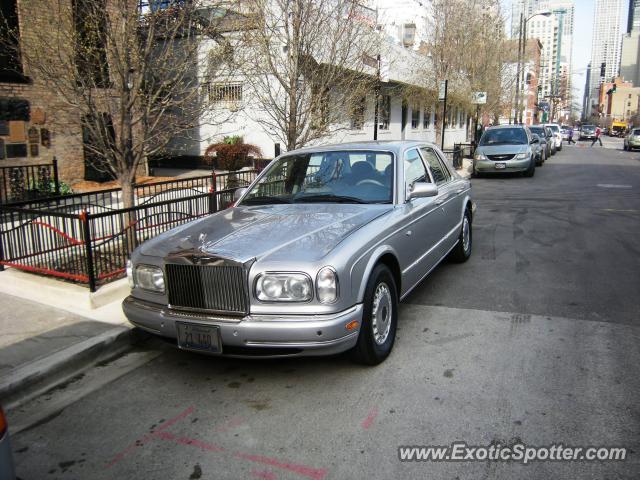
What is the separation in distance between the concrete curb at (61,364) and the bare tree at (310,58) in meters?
5.97

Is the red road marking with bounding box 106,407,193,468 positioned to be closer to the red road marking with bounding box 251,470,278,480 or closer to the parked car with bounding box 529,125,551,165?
the red road marking with bounding box 251,470,278,480

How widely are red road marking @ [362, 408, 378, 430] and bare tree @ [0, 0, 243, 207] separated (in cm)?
499

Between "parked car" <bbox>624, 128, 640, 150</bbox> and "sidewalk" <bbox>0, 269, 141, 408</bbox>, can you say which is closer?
"sidewalk" <bbox>0, 269, 141, 408</bbox>

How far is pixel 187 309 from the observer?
13.3 ft

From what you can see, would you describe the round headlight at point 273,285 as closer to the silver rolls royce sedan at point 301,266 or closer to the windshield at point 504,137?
the silver rolls royce sedan at point 301,266

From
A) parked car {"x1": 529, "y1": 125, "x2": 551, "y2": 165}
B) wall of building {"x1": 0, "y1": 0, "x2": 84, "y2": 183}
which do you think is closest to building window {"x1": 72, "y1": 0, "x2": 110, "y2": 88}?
wall of building {"x1": 0, "y1": 0, "x2": 84, "y2": 183}

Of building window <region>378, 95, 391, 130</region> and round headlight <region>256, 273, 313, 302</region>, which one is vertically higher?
building window <region>378, 95, 391, 130</region>

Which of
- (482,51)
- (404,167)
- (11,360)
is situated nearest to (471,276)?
(404,167)

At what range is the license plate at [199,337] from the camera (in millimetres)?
3857

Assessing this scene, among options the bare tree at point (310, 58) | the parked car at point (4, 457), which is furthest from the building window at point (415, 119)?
the parked car at point (4, 457)

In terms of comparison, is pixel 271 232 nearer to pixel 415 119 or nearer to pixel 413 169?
pixel 413 169

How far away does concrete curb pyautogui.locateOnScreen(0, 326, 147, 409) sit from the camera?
4074 mm

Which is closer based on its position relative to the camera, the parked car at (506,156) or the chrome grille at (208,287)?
the chrome grille at (208,287)

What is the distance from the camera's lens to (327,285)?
3777 mm
